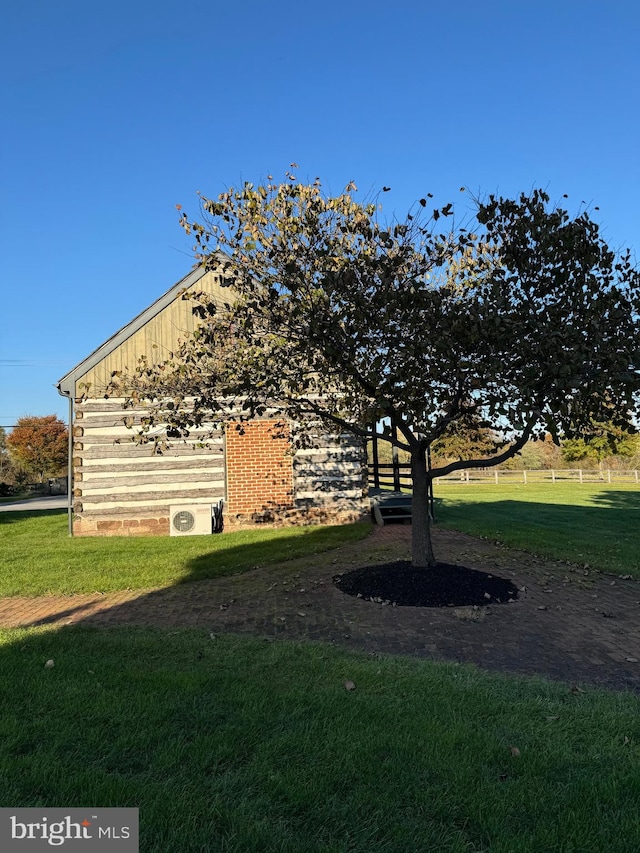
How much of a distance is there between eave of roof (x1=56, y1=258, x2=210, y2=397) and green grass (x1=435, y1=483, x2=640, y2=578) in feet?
28.9

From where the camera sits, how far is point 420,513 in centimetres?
777

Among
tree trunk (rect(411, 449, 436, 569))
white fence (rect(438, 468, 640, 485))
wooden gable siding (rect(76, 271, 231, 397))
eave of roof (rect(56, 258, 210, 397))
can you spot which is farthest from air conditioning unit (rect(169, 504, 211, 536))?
white fence (rect(438, 468, 640, 485))

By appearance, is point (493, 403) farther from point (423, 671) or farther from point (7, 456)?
point (7, 456)

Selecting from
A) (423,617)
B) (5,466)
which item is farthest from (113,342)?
(5,466)

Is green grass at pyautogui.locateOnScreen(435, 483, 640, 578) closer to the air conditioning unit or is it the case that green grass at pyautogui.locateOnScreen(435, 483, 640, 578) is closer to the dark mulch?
the dark mulch

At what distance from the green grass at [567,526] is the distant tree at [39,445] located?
32709mm

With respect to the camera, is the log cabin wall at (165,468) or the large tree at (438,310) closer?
the large tree at (438,310)

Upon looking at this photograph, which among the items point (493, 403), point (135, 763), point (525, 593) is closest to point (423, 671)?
point (135, 763)

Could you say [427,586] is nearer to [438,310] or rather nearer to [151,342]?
[438,310]

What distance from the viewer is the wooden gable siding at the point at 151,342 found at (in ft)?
43.1

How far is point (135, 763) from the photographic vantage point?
9.29 ft

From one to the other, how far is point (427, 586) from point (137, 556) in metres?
5.48

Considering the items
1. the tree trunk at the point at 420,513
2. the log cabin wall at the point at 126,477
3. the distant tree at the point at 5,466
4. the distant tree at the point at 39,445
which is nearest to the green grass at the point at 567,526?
the tree trunk at the point at 420,513

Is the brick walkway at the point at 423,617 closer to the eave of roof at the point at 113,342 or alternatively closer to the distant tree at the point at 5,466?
the eave of roof at the point at 113,342
